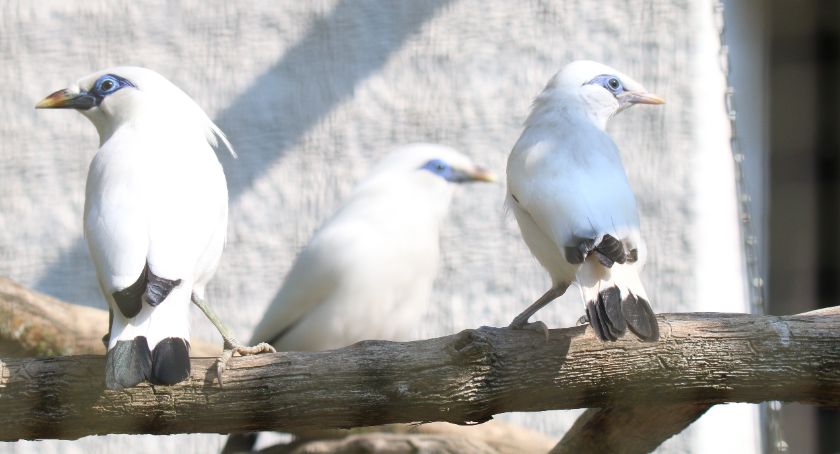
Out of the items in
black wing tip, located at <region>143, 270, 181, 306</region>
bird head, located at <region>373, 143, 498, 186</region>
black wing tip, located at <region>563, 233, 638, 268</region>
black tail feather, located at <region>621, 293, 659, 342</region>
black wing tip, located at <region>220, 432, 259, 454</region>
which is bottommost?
black wing tip, located at <region>220, 432, 259, 454</region>

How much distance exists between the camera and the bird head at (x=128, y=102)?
2.40 meters

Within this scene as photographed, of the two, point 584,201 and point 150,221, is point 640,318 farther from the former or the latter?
point 150,221

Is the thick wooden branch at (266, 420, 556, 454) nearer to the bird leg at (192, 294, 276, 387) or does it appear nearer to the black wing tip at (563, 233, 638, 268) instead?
the bird leg at (192, 294, 276, 387)

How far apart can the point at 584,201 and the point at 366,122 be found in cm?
162

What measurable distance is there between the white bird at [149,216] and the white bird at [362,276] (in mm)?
497

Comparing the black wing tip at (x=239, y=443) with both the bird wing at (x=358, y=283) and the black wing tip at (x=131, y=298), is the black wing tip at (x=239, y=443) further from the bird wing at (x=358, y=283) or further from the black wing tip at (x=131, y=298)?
the black wing tip at (x=131, y=298)

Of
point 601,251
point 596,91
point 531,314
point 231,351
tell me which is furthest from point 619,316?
point 596,91

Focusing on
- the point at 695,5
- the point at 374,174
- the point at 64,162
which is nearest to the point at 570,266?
the point at 374,174

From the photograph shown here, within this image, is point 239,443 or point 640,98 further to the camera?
point 239,443

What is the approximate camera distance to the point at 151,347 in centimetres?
178

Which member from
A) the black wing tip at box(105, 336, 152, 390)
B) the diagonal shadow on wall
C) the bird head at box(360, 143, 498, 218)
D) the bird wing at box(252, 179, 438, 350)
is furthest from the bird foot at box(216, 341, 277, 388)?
the diagonal shadow on wall

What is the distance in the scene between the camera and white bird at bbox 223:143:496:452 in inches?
112

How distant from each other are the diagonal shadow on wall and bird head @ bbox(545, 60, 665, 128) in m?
1.08

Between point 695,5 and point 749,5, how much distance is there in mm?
161
